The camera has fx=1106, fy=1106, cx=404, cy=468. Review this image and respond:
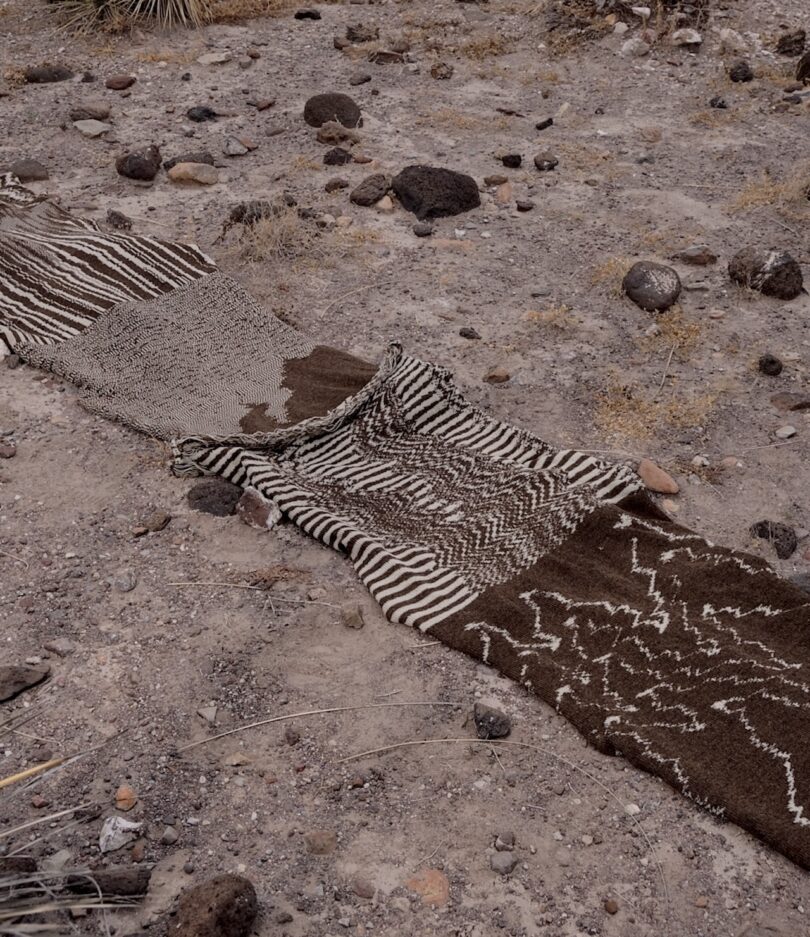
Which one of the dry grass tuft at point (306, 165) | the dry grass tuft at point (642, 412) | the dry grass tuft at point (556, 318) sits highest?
the dry grass tuft at point (306, 165)

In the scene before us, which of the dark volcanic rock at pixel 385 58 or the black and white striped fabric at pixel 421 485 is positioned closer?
the black and white striped fabric at pixel 421 485

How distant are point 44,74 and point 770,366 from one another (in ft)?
16.3

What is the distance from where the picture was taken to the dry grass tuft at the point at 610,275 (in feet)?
16.3

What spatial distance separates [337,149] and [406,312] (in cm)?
167

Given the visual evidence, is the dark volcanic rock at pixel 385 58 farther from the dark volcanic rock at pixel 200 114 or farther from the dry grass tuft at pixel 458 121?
the dark volcanic rock at pixel 200 114

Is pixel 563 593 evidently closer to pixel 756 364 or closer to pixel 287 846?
pixel 287 846

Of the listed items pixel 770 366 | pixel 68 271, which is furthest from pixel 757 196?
pixel 68 271

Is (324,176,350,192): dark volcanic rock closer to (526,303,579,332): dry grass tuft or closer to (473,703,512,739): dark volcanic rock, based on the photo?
(526,303,579,332): dry grass tuft

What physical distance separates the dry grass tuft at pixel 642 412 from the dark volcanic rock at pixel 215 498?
4.64ft

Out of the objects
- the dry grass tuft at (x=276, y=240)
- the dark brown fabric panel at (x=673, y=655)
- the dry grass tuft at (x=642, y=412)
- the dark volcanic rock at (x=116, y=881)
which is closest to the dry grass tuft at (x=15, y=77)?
the dry grass tuft at (x=276, y=240)

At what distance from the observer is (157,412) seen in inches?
161

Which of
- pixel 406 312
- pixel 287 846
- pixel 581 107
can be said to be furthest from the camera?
pixel 581 107

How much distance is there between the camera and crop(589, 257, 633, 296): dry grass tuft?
4977 mm

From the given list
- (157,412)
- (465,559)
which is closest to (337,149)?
(157,412)
